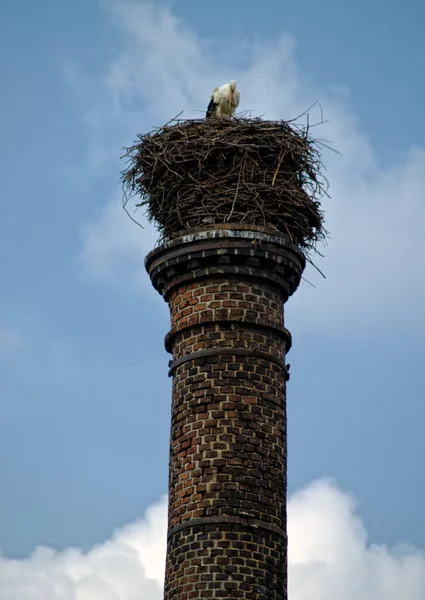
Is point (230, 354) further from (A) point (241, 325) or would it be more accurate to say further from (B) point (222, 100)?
(B) point (222, 100)

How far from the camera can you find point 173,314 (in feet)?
58.5

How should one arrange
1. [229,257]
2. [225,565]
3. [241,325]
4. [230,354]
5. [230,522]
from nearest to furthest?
1. [225,565]
2. [230,522]
3. [230,354]
4. [241,325]
5. [229,257]

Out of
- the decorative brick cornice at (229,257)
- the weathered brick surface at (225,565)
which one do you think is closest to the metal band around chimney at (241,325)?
the decorative brick cornice at (229,257)

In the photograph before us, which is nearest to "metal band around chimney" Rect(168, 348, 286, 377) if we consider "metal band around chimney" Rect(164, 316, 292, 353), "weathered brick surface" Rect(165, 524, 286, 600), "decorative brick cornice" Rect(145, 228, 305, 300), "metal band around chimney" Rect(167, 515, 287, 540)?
"metal band around chimney" Rect(164, 316, 292, 353)

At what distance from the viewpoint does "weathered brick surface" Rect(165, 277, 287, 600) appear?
620 inches

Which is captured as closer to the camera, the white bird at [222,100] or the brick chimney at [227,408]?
the brick chimney at [227,408]

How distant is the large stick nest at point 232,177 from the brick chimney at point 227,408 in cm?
50

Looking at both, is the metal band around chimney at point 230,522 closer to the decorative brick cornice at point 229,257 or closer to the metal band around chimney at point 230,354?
the metal band around chimney at point 230,354

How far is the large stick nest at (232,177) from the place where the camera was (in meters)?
18.1

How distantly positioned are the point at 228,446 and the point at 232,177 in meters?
4.17

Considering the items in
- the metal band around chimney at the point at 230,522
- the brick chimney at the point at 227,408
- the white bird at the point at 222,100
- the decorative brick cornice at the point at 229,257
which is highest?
the white bird at the point at 222,100

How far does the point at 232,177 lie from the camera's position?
59.9 ft

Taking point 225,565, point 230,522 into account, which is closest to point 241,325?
point 230,522

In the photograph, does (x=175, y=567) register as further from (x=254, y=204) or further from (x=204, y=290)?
(x=254, y=204)
